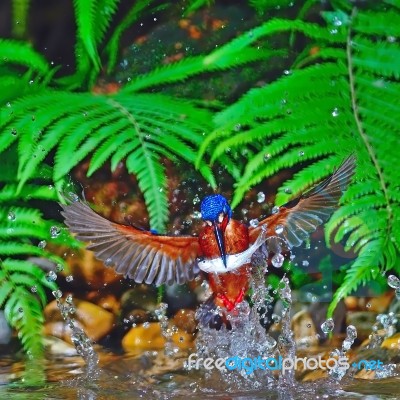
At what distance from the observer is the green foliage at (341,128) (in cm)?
117

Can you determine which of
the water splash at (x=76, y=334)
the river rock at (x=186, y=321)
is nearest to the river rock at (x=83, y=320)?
the water splash at (x=76, y=334)

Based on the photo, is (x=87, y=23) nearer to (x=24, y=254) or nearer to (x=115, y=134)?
(x=115, y=134)

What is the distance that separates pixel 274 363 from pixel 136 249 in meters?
0.29

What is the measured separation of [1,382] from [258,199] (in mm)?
507

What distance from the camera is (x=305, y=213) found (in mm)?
1091

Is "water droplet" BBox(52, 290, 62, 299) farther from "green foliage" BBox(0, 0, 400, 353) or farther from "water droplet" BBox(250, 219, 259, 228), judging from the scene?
"water droplet" BBox(250, 219, 259, 228)

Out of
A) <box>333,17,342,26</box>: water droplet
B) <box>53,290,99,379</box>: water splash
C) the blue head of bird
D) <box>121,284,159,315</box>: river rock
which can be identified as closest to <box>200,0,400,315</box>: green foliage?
<box>333,17,342,26</box>: water droplet

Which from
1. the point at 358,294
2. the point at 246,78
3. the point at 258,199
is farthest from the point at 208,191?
the point at 358,294

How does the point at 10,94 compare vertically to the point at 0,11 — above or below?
below

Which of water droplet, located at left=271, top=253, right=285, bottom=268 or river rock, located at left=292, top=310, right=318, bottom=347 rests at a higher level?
water droplet, located at left=271, top=253, right=285, bottom=268

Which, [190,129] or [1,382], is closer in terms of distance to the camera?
[1,382]

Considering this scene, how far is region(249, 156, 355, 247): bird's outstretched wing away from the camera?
3.59 feet

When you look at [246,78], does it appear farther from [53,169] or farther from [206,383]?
[206,383]

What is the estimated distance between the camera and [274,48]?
1.19m
